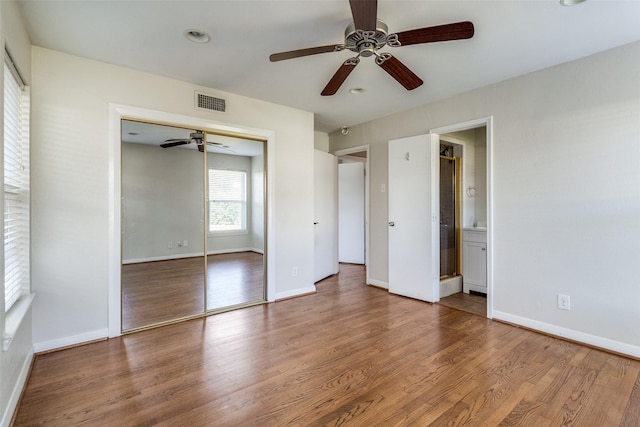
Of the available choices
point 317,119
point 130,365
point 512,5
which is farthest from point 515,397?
point 317,119

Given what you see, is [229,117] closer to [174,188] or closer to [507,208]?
[174,188]

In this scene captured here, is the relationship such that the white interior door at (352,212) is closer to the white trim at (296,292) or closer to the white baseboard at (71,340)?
the white trim at (296,292)

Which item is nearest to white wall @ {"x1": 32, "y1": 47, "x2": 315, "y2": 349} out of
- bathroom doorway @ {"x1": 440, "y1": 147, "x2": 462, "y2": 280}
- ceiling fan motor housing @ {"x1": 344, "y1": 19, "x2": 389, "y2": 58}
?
ceiling fan motor housing @ {"x1": 344, "y1": 19, "x2": 389, "y2": 58}

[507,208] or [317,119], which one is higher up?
[317,119]

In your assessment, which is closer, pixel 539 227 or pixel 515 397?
pixel 515 397

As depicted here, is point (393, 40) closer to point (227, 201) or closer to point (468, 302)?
point (227, 201)

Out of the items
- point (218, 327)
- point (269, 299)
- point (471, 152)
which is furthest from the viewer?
point (471, 152)

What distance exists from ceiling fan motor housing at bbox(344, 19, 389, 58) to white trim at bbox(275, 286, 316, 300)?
299 cm

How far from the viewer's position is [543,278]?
2912 millimetres

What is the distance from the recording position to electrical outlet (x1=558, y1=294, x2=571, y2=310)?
2.75 m

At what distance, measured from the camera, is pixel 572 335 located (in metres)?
2.71

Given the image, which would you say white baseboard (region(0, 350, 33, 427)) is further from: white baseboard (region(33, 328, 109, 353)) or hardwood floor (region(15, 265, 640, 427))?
white baseboard (region(33, 328, 109, 353))

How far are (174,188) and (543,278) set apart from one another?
3.98 meters

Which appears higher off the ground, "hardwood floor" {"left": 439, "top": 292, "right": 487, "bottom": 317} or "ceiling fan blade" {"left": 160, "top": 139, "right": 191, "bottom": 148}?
"ceiling fan blade" {"left": 160, "top": 139, "right": 191, "bottom": 148}
